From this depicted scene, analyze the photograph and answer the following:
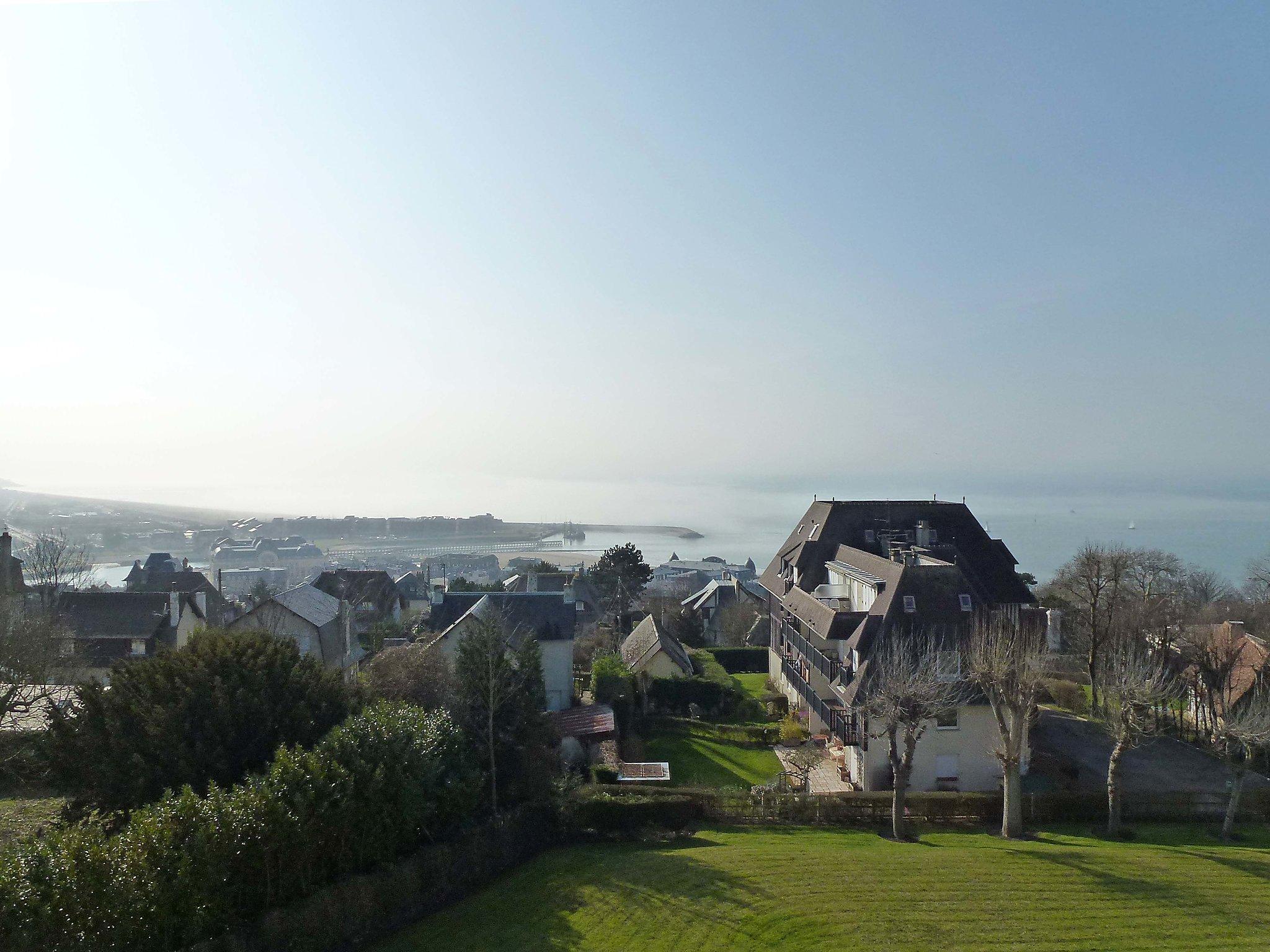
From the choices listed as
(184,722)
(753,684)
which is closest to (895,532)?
(753,684)

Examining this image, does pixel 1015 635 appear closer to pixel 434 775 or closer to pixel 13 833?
pixel 434 775

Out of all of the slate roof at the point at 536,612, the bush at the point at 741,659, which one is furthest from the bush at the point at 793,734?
the bush at the point at 741,659

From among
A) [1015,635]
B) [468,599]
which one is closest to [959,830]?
[1015,635]

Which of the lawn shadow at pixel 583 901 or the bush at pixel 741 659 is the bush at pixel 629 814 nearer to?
the lawn shadow at pixel 583 901

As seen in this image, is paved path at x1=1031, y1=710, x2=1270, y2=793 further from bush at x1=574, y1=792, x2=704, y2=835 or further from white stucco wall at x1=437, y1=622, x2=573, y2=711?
white stucco wall at x1=437, y1=622, x2=573, y2=711

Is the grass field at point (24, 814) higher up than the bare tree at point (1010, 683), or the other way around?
the bare tree at point (1010, 683)

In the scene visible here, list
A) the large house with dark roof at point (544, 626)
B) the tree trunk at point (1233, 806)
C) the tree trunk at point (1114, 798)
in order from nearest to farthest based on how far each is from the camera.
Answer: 1. the tree trunk at point (1233, 806)
2. the tree trunk at point (1114, 798)
3. the large house with dark roof at point (544, 626)
